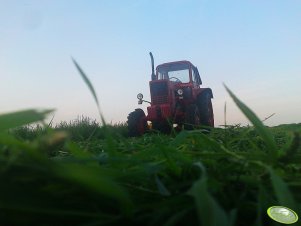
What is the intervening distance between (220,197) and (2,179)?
1.20ft

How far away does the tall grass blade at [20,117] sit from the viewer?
0.47 m

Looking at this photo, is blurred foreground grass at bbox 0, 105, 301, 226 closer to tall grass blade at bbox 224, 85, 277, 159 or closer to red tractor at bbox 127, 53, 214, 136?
tall grass blade at bbox 224, 85, 277, 159

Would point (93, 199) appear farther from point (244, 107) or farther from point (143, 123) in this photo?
point (143, 123)

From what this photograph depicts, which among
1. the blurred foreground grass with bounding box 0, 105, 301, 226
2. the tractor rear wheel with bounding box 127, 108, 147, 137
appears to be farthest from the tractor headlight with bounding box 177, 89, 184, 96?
the blurred foreground grass with bounding box 0, 105, 301, 226

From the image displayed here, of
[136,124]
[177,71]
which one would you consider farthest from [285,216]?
[177,71]

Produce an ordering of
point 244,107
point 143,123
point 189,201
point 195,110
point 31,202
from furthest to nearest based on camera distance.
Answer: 1. point 143,123
2. point 195,110
3. point 244,107
4. point 189,201
5. point 31,202

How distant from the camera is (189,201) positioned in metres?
0.61

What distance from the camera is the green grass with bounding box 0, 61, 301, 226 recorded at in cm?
46

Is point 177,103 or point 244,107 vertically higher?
point 244,107

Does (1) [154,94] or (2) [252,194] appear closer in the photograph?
(2) [252,194]

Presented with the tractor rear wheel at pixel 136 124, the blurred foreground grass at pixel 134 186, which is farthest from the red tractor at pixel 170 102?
the blurred foreground grass at pixel 134 186

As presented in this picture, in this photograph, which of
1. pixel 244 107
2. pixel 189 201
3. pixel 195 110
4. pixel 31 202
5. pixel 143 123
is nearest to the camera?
pixel 31 202

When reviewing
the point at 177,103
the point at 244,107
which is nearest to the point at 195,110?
the point at 177,103

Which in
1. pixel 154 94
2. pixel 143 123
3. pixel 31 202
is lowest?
pixel 143 123
